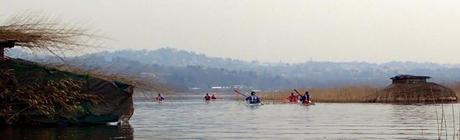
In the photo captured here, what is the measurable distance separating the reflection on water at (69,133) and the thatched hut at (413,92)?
126 ft

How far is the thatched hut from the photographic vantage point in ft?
205

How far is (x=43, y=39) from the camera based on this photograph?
84.0ft

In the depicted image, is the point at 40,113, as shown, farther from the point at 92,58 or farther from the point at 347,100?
the point at 347,100

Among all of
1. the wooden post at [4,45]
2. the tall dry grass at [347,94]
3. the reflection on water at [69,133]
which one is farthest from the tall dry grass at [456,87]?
the wooden post at [4,45]

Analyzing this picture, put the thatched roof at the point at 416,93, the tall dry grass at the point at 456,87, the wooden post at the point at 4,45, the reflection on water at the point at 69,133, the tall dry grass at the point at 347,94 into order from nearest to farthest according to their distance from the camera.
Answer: the reflection on water at the point at 69,133 → the wooden post at the point at 4,45 → the thatched roof at the point at 416,93 → the tall dry grass at the point at 347,94 → the tall dry grass at the point at 456,87

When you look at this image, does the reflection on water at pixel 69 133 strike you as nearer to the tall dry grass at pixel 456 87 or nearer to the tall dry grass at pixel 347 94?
the tall dry grass at pixel 347 94

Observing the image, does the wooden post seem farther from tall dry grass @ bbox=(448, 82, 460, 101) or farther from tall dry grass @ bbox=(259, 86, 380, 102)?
tall dry grass @ bbox=(448, 82, 460, 101)

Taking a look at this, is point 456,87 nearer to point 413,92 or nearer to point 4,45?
point 413,92

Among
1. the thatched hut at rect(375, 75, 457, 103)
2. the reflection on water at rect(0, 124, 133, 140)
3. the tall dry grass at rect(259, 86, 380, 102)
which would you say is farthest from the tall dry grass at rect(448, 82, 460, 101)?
the reflection on water at rect(0, 124, 133, 140)

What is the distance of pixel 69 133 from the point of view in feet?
80.0

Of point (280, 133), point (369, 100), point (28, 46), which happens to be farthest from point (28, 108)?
point (369, 100)

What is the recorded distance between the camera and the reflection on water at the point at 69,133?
2275 centimetres

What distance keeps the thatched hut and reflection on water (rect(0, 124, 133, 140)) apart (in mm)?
38557

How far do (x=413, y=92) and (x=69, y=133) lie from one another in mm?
43348
